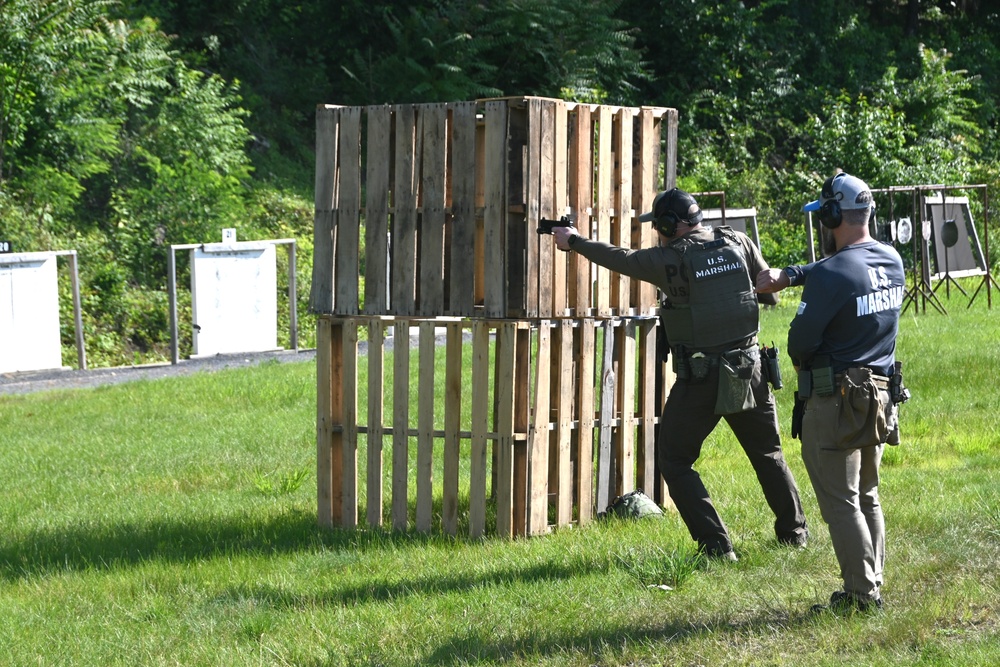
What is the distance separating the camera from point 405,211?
786cm

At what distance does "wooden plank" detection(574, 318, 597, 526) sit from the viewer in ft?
26.1

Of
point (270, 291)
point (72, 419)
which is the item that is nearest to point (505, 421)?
point (72, 419)

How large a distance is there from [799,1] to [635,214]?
28063mm

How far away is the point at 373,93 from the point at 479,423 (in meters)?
21.0

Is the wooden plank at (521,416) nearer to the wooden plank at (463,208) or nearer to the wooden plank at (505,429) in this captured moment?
the wooden plank at (505,429)

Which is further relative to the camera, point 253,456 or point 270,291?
point 270,291

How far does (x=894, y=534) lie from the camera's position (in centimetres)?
711

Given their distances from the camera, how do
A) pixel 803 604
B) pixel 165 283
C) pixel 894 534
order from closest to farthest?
pixel 803 604, pixel 894 534, pixel 165 283

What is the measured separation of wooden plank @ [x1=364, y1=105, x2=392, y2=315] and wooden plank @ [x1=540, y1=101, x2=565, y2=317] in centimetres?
102

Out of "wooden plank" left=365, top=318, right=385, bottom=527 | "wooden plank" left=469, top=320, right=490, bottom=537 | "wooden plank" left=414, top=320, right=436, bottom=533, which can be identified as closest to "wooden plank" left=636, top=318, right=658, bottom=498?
"wooden plank" left=469, top=320, right=490, bottom=537

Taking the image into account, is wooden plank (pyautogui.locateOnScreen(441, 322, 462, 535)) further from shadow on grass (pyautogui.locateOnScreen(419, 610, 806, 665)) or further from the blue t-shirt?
the blue t-shirt

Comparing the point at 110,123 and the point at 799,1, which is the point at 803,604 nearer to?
the point at 110,123

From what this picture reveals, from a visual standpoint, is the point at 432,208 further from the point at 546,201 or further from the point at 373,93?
the point at 373,93

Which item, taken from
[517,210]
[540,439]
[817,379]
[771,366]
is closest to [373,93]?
[517,210]
